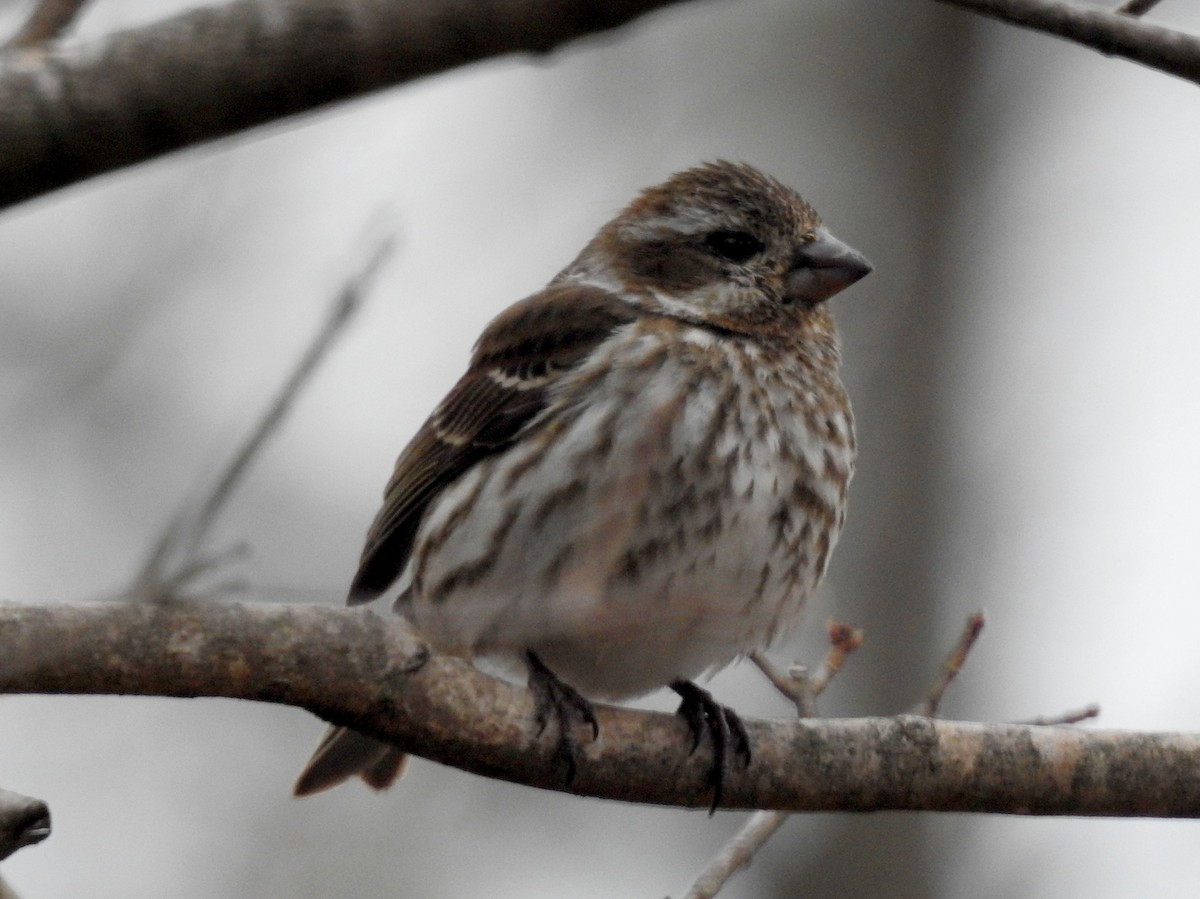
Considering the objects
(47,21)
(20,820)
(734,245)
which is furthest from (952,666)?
(47,21)

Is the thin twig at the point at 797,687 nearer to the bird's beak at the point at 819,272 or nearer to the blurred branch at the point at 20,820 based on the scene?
the bird's beak at the point at 819,272

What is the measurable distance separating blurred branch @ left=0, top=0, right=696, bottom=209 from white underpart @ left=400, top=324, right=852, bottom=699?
4.64 feet

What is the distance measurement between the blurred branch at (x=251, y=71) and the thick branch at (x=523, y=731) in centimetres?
96

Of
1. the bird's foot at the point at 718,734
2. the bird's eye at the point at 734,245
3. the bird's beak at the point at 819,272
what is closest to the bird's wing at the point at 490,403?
the bird's eye at the point at 734,245

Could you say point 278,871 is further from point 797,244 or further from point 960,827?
point 797,244

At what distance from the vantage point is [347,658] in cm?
327

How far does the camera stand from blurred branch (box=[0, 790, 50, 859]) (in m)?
2.78

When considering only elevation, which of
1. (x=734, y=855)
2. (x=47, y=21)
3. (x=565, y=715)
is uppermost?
(x=47, y=21)

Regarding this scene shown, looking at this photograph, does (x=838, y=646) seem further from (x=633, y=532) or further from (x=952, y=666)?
(x=633, y=532)

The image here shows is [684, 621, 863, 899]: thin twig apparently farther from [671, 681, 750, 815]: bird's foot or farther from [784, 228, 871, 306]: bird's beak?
[784, 228, 871, 306]: bird's beak

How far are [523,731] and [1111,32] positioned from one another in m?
1.84

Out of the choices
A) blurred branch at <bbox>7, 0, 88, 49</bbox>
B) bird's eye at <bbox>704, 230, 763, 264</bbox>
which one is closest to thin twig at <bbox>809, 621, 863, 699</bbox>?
bird's eye at <bbox>704, 230, 763, 264</bbox>

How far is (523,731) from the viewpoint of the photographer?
146 inches

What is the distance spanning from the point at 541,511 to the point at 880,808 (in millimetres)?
1188
